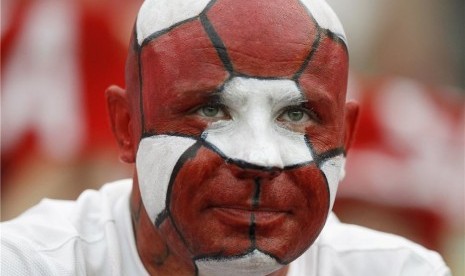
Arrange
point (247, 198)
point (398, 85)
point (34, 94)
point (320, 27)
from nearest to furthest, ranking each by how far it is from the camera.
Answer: point (247, 198)
point (320, 27)
point (34, 94)
point (398, 85)

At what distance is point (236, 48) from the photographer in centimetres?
248

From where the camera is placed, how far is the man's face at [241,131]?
8.02ft

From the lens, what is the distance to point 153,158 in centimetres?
258

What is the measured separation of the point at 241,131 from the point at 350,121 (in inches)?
23.1

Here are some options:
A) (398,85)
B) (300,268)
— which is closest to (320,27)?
(300,268)

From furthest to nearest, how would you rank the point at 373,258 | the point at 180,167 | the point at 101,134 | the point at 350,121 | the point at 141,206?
the point at 101,134 → the point at 373,258 → the point at 350,121 → the point at 141,206 → the point at 180,167

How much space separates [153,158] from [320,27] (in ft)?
1.72

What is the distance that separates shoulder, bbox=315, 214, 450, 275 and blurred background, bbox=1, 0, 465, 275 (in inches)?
68.7

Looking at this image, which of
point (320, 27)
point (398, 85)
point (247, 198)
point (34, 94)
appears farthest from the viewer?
point (398, 85)

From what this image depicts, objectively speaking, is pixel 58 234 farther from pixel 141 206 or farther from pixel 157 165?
pixel 157 165

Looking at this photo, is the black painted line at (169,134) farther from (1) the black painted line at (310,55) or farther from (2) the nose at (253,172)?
(1) the black painted line at (310,55)

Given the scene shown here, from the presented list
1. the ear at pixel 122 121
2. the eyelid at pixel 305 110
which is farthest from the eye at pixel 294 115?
the ear at pixel 122 121

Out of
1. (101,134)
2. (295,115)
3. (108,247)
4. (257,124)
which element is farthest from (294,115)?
(101,134)

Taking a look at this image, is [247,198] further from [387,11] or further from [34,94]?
[387,11]
